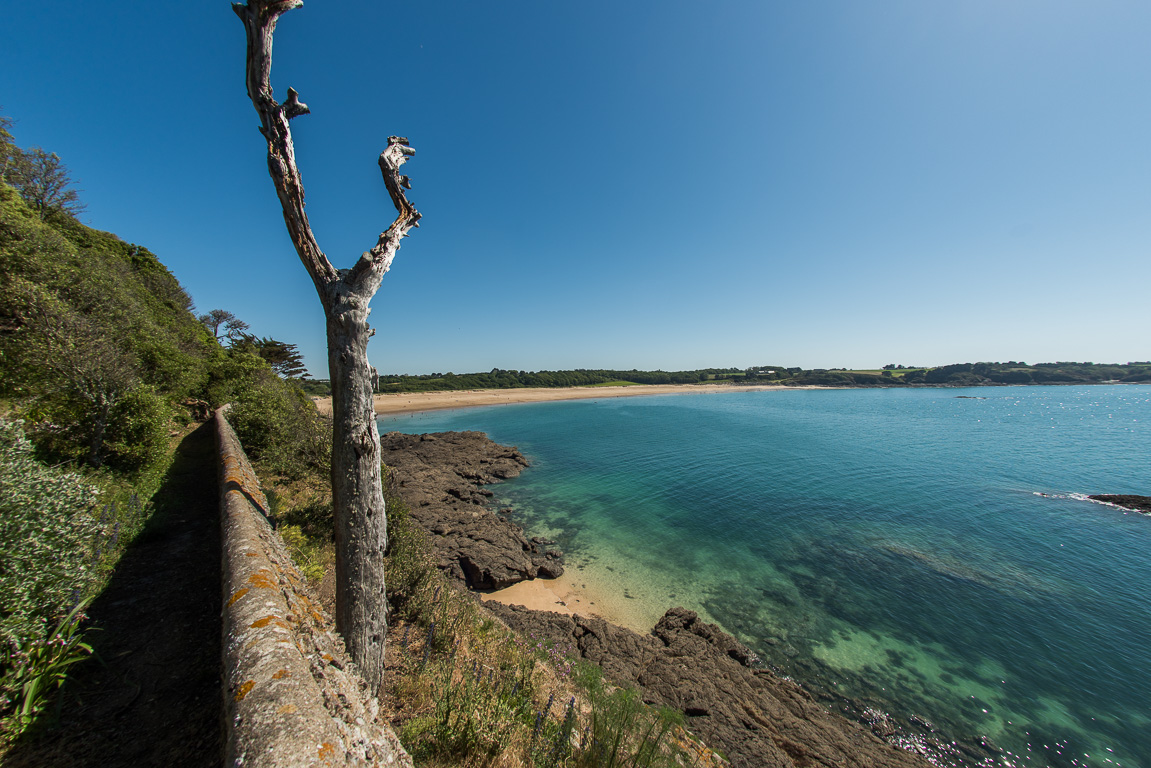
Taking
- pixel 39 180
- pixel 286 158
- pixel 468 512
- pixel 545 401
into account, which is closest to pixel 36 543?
pixel 286 158

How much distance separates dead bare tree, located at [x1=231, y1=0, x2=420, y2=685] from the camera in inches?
173

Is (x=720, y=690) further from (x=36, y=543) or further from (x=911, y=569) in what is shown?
(x=911, y=569)

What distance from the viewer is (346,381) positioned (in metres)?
4.44

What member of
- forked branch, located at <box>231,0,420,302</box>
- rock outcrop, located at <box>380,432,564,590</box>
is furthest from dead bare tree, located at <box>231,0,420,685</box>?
rock outcrop, located at <box>380,432,564,590</box>

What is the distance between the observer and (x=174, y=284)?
32.6 meters

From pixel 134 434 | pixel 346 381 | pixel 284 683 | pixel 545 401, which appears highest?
pixel 346 381

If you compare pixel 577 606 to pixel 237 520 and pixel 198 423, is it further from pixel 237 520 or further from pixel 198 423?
pixel 198 423

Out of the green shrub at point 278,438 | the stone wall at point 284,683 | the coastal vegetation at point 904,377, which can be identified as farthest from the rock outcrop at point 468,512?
the coastal vegetation at point 904,377

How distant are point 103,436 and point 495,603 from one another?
1073 centimetres

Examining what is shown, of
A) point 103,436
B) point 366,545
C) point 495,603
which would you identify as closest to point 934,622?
point 495,603

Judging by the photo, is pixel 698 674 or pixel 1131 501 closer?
→ pixel 698 674

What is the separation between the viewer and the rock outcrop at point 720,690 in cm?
664

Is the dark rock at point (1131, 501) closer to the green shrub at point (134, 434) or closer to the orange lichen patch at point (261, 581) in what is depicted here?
the orange lichen patch at point (261, 581)

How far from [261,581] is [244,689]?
56.7 inches
